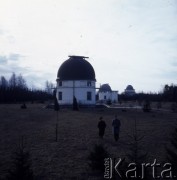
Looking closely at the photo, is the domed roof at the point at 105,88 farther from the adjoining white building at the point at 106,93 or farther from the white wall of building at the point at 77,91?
the white wall of building at the point at 77,91

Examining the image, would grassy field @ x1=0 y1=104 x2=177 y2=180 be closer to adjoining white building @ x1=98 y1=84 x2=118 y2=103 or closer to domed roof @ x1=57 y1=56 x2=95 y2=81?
domed roof @ x1=57 y1=56 x2=95 y2=81

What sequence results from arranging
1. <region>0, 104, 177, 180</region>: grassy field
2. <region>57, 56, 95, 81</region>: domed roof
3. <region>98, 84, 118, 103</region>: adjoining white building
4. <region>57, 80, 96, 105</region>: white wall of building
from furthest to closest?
<region>98, 84, 118, 103</region>: adjoining white building < <region>57, 80, 96, 105</region>: white wall of building < <region>57, 56, 95, 81</region>: domed roof < <region>0, 104, 177, 180</region>: grassy field

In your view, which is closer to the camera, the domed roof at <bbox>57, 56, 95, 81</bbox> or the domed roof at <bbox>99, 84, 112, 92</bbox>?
the domed roof at <bbox>57, 56, 95, 81</bbox>

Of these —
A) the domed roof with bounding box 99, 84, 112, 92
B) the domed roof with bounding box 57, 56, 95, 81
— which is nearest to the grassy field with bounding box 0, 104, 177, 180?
the domed roof with bounding box 57, 56, 95, 81

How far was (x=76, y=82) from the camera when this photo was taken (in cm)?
5600

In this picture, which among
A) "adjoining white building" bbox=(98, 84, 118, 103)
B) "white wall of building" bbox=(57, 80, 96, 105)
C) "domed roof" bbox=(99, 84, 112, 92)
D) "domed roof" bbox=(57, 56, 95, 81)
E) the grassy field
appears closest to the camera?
the grassy field

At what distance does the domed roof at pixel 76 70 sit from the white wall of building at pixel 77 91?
0.94 meters

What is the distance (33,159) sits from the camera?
1401 centimetres

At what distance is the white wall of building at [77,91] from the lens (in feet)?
184

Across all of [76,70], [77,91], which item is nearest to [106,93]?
[77,91]

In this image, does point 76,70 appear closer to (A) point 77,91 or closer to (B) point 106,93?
(A) point 77,91

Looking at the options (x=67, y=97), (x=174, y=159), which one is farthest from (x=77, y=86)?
(x=174, y=159)

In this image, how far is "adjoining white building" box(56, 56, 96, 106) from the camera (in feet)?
183

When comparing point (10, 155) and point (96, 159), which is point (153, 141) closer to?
point (96, 159)
